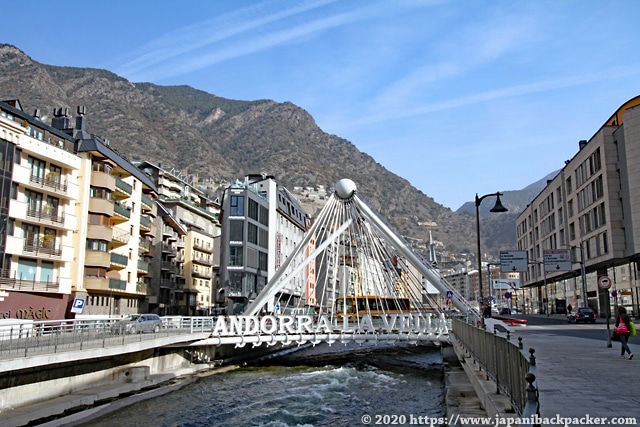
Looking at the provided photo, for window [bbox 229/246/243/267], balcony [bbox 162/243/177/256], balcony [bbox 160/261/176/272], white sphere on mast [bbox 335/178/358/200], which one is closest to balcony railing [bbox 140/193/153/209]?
balcony [bbox 162/243/177/256]

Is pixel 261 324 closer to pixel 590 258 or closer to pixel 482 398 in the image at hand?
pixel 482 398

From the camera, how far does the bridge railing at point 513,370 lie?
604 cm

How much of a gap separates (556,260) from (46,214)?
147ft

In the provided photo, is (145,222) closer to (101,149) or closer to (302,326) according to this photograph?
(101,149)

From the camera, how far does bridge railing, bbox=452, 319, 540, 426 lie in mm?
6035

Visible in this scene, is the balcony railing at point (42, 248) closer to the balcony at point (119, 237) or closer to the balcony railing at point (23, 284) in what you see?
the balcony railing at point (23, 284)

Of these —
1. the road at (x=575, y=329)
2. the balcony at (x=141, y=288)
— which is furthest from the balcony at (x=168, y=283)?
the road at (x=575, y=329)

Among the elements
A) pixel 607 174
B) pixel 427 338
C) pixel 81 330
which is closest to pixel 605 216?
pixel 607 174

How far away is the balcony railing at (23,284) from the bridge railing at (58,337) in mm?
11834

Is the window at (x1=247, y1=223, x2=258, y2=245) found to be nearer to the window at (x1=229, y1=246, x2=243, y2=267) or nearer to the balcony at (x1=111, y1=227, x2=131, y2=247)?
the window at (x1=229, y1=246, x2=243, y2=267)

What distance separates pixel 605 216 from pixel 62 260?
56.6 m

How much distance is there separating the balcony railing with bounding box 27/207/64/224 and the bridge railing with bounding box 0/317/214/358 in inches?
581

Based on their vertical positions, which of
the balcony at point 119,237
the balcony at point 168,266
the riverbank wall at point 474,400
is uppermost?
the balcony at point 119,237

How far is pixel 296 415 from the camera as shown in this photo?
76.5 feet
